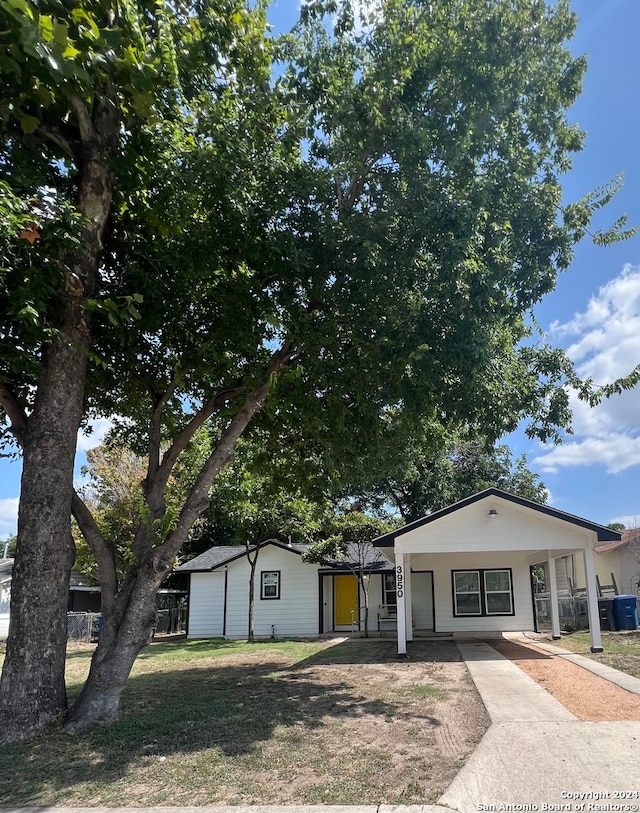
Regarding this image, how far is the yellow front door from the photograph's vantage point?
2338cm

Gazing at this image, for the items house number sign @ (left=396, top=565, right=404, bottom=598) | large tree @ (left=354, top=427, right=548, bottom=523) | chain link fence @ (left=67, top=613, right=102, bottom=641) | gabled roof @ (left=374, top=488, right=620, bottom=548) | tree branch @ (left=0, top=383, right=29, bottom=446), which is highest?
large tree @ (left=354, top=427, right=548, bottom=523)

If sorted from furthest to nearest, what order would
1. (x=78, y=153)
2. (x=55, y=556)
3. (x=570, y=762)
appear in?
(x=78, y=153), (x=55, y=556), (x=570, y=762)

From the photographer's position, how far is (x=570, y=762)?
5504mm

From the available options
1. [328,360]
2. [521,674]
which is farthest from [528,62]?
[521,674]

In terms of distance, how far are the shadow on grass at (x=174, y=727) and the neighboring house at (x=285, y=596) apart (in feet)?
37.8

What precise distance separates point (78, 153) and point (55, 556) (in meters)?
5.19

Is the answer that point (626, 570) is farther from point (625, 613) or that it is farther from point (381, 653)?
point (381, 653)

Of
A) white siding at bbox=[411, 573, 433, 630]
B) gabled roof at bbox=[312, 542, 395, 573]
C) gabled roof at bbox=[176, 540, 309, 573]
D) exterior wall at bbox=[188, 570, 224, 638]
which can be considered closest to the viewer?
white siding at bbox=[411, 573, 433, 630]

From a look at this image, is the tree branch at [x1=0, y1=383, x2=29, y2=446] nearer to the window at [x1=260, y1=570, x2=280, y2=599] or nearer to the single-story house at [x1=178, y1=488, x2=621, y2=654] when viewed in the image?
the single-story house at [x1=178, y1=488, x2=621, y2=654]

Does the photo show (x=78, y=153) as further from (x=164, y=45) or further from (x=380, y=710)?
(x=380, y=710)

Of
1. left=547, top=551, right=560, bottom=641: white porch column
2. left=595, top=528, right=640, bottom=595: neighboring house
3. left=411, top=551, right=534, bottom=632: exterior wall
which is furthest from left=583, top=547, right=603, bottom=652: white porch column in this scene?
left=595, top=528, right=640, bottom=595: neighboring house

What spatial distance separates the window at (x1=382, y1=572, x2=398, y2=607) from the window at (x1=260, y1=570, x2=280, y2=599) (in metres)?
4.07

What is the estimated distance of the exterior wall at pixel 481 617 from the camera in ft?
65.3

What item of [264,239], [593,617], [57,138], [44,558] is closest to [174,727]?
[44,558]
